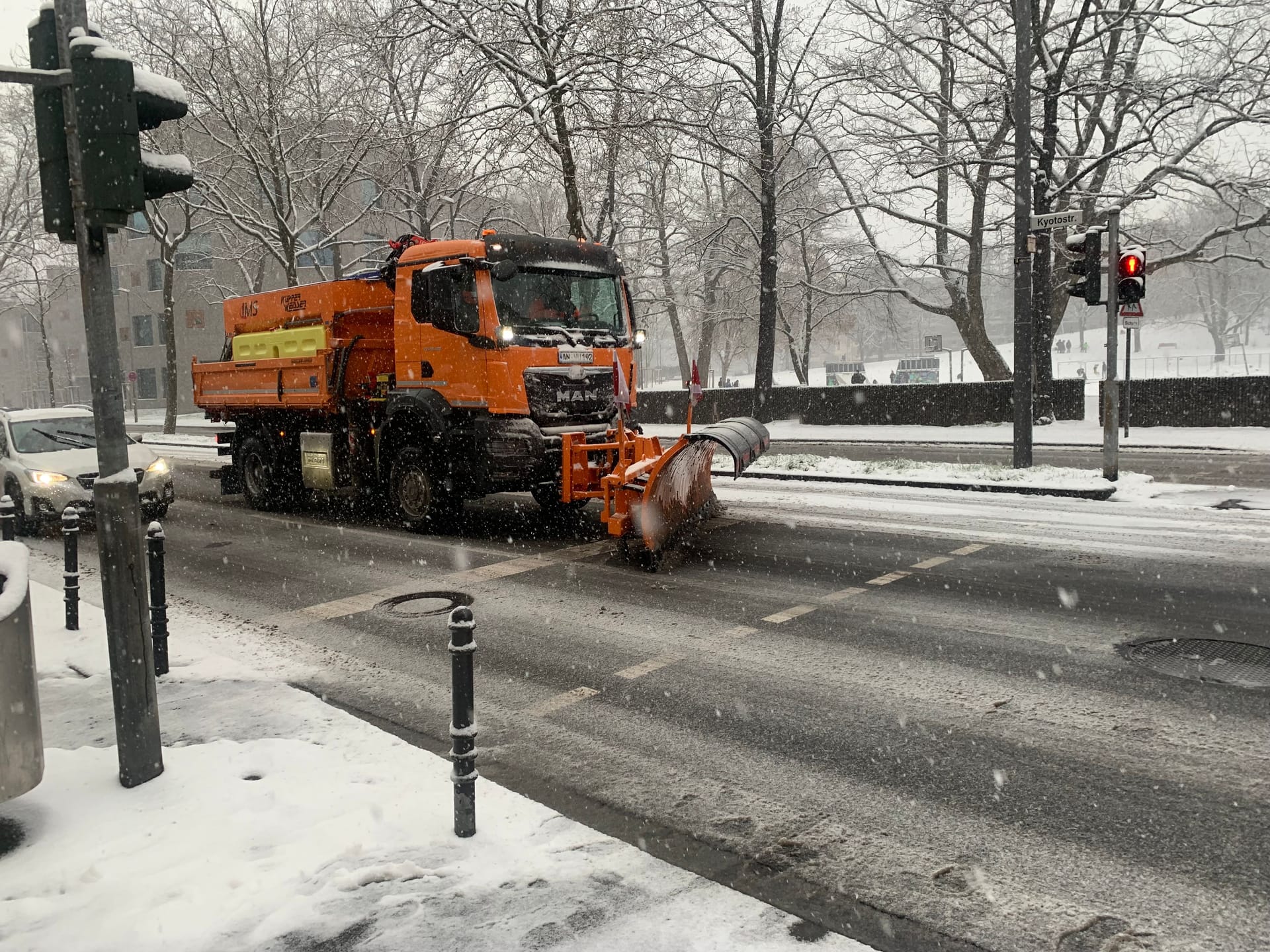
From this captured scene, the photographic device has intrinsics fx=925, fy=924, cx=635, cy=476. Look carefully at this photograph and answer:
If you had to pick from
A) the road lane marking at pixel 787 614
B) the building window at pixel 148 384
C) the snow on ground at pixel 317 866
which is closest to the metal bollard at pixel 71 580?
the snow on ground at pixel 317 866

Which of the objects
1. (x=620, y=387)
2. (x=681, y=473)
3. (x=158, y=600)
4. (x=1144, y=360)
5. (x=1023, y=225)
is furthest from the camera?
(x=1144, y=360)

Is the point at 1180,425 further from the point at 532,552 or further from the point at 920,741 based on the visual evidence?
the point at 920,741

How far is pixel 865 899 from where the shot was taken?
11.3ft

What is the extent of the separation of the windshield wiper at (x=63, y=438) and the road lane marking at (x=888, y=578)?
1104 cm

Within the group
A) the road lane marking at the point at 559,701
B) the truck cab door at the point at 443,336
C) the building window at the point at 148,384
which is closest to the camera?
the road lane marking at the point at 559,701

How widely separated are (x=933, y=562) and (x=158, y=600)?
6.82m

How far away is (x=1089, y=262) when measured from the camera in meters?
13.6

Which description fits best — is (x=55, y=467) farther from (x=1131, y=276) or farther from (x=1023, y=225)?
(x=1131, y=276)

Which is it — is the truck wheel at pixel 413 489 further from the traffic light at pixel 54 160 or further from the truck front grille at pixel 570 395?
the traffic light at pixel 54 160

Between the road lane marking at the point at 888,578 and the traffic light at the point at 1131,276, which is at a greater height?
the traffic light at the point at 1131,276

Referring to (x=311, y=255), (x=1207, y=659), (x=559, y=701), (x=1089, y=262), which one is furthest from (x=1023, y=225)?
(x=311, y=255)

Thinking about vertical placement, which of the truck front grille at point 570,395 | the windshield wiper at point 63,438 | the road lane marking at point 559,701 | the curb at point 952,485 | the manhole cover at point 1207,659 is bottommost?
the road lane marking at point 559,701

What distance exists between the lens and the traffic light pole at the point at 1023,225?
13953 millimetres

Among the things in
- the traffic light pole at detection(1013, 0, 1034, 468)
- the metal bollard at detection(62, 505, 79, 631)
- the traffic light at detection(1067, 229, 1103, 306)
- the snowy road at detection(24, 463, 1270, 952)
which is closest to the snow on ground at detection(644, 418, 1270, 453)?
the traffic light pole at detection(1013, 0, 1034, 468)
